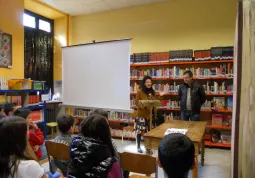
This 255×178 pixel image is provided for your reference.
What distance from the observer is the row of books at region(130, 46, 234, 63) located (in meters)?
4.16

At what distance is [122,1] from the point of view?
4.93 metres

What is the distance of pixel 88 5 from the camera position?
17.0 ft

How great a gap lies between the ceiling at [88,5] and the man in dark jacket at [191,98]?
2228mm

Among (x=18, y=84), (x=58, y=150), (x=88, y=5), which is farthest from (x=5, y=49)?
(x=58, y=150)

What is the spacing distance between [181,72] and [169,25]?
1.21m

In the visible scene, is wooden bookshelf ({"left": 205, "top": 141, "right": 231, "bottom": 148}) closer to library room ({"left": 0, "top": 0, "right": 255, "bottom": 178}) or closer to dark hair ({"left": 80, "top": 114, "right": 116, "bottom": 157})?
library room ({"left": 0, "top": 0, "right": 255, "bottom": 178})

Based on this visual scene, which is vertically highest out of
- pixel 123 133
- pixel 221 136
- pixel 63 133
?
pixel 63 133

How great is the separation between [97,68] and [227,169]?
9.22 ft

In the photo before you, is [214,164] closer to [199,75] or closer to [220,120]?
[220,120]

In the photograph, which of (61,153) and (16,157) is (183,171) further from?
(61,153)

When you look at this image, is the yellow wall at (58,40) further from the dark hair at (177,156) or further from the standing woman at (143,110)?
the dark hair at (177,156)

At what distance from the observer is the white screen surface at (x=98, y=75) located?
375cm

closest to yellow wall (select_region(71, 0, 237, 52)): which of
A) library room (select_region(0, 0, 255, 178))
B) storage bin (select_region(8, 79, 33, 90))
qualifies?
library room (select_region(0, 0, 255, 178))

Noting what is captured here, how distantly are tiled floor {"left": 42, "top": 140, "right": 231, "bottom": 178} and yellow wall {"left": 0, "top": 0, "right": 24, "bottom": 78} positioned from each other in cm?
211
